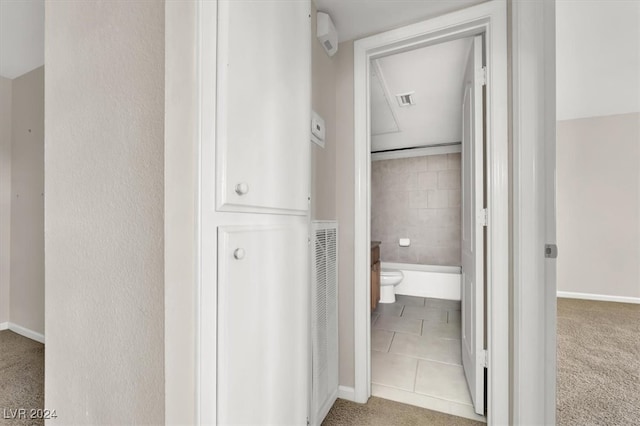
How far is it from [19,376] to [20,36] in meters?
2.35

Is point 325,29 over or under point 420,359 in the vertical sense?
over

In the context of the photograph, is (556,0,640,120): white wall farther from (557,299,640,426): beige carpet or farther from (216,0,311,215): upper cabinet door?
(557,299,640,426): beige carpet

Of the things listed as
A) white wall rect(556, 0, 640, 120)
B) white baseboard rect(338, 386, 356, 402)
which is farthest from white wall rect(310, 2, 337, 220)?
white wall rect(556, 0, 640, 120)

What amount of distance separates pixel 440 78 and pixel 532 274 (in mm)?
1667

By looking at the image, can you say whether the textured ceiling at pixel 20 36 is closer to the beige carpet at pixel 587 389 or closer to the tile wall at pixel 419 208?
the beige carpet at pixel 587 389

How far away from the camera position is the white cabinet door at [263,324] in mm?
746

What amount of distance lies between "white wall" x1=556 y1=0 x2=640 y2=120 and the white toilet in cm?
260

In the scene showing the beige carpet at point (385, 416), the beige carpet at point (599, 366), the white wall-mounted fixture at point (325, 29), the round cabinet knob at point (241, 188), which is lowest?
the beige carpet at point (385, 416)

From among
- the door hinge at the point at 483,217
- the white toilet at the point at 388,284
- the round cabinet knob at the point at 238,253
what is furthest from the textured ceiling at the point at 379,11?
the white toilet at the point at 388,284

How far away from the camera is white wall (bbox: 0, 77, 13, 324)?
101 inches

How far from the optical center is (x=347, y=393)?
5.44 feet

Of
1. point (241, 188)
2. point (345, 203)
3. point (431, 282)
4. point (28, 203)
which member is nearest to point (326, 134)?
point (345, 203)

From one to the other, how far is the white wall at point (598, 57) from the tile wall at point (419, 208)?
4.78 feet

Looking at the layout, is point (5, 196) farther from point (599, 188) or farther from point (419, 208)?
point (599, 188)
